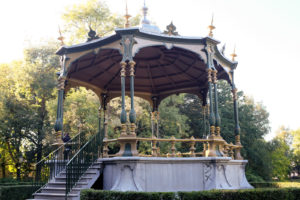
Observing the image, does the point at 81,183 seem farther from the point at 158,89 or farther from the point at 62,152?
the point at 158,89

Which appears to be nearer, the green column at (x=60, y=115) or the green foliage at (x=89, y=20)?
the green column at (x=60, y=115)

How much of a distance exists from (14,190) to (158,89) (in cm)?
922

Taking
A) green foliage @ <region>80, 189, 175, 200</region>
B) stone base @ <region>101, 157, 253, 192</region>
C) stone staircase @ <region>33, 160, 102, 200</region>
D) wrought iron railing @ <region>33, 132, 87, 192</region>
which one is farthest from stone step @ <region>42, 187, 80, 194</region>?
green foliage @ <region>80, 189, 175, 200</region>

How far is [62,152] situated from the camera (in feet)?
38.2

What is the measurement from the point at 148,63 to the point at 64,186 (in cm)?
751

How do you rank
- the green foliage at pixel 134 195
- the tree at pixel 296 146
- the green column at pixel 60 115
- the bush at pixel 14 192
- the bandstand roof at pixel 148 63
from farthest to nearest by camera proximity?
1. the tree at pixel 296 146
2. the bush at pixel 14 192
3. the green column at pixel 60 115
4. the bandstand roof at pixel 148 63
5. the green foliage at pixel 134 195

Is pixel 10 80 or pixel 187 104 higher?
pixel 10 80

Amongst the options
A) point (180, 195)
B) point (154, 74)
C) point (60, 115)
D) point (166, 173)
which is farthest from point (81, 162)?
point (154, 74)

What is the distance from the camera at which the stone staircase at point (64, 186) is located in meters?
9.63

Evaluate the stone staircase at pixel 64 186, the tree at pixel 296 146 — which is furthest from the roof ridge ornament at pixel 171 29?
the tree at pixel 296 146

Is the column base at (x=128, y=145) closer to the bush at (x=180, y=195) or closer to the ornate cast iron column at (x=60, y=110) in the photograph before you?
the bush at (x=180, y=195)

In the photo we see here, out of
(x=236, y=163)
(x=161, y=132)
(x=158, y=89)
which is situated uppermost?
(x=158, y=89)

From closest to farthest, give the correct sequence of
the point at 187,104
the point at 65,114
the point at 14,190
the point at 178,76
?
the point at 14,190
the point at 178,76
the point at 65,114
the point at 187,104

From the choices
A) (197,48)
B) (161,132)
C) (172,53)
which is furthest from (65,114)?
(197,48)
